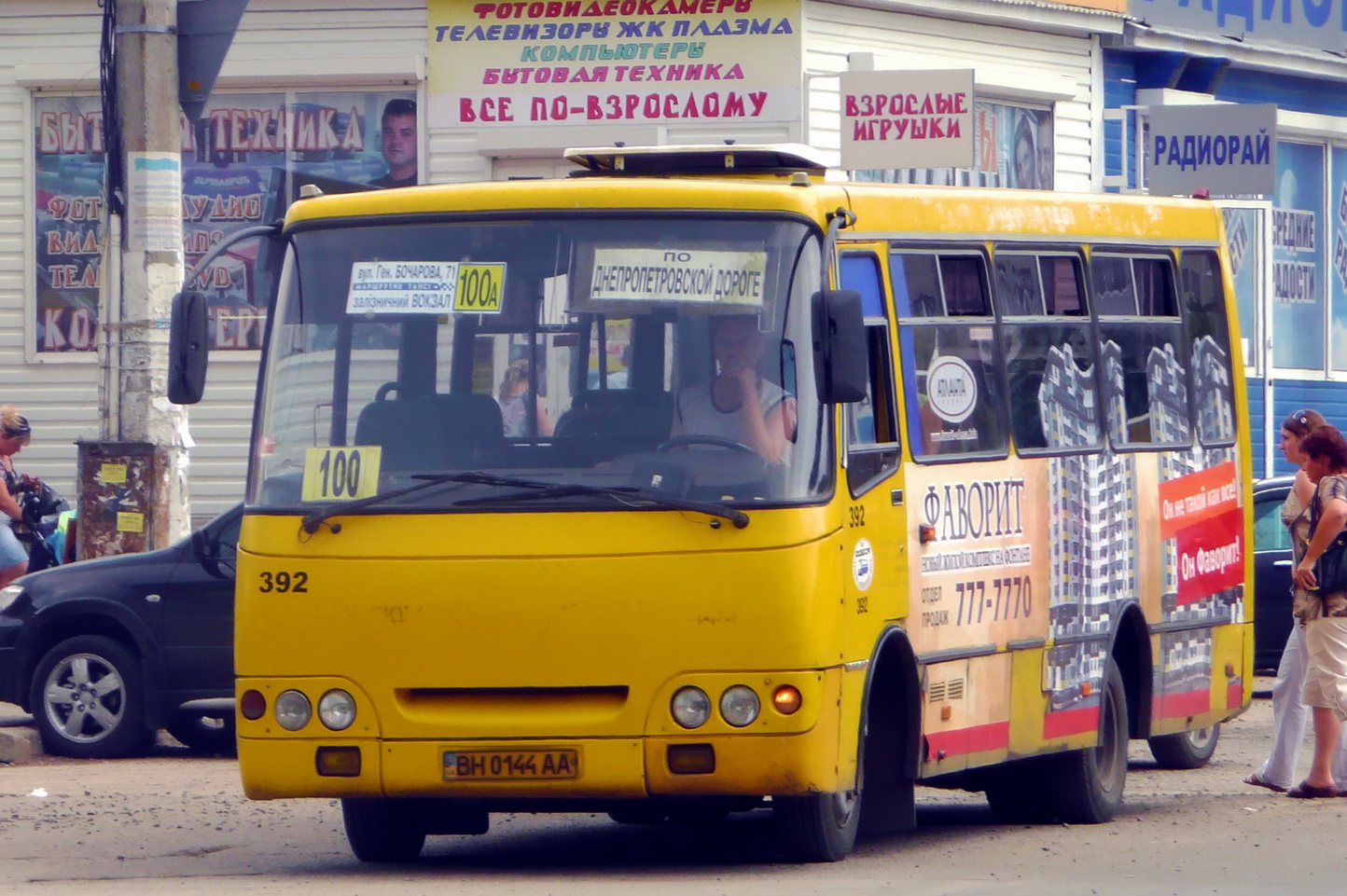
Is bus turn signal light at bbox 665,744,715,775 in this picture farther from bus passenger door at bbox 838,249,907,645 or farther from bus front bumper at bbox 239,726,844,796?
bus passenger door at bbox 838,249,907,645

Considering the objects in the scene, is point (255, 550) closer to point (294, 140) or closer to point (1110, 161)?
point (294, 140)

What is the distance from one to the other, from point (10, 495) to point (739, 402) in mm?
8931

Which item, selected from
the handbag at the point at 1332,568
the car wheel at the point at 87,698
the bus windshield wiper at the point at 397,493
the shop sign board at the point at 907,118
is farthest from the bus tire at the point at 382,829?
the shop sign board at the point at 907,118

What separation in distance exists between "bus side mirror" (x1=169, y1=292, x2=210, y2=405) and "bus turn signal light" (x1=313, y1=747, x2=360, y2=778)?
1354 millimetres

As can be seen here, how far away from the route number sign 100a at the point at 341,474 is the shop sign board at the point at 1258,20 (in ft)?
55.5

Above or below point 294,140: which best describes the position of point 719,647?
below

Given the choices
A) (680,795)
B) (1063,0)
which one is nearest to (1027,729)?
(680,795)

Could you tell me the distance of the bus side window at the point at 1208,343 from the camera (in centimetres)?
1175

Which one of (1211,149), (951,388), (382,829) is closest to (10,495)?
(382,829)

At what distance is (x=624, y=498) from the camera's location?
8289mm

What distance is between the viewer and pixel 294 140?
824 inches

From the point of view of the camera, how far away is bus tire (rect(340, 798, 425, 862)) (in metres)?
9.27

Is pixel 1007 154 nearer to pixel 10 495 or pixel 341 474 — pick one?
pixel 10 495

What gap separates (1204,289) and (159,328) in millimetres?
6505
